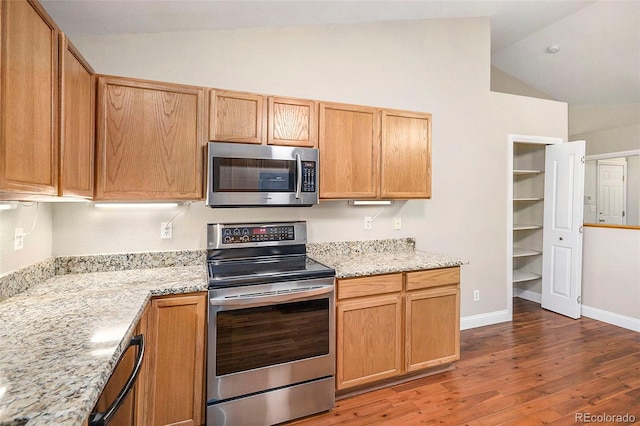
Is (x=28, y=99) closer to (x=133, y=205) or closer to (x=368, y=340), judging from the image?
(x=133, y=205)

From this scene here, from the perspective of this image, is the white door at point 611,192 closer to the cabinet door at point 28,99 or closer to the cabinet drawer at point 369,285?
the cabinet drawer at point 369,285

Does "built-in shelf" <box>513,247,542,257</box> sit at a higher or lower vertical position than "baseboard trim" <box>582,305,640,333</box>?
higher

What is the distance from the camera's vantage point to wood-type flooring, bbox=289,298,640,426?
212 cm

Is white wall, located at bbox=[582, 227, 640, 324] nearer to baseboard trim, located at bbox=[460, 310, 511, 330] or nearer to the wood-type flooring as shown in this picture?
the wood-type flooring

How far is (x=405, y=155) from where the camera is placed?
2.71 m

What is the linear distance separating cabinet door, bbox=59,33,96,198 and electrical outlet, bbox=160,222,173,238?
0.57 metres

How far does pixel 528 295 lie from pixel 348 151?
150 inches

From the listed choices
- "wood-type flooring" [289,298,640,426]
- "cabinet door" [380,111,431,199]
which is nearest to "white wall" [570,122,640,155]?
"wood-type flooring" [289,298,640,426]

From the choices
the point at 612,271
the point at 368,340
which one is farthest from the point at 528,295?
the point at 368,340

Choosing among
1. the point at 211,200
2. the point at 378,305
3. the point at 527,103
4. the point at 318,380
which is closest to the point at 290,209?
the point at 211,200

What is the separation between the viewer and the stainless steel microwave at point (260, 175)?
6.88 feet

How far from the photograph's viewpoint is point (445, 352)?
259cm

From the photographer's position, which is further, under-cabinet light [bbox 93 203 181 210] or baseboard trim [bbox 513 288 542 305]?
baseboard trim [bbox 513 288 542 305]
